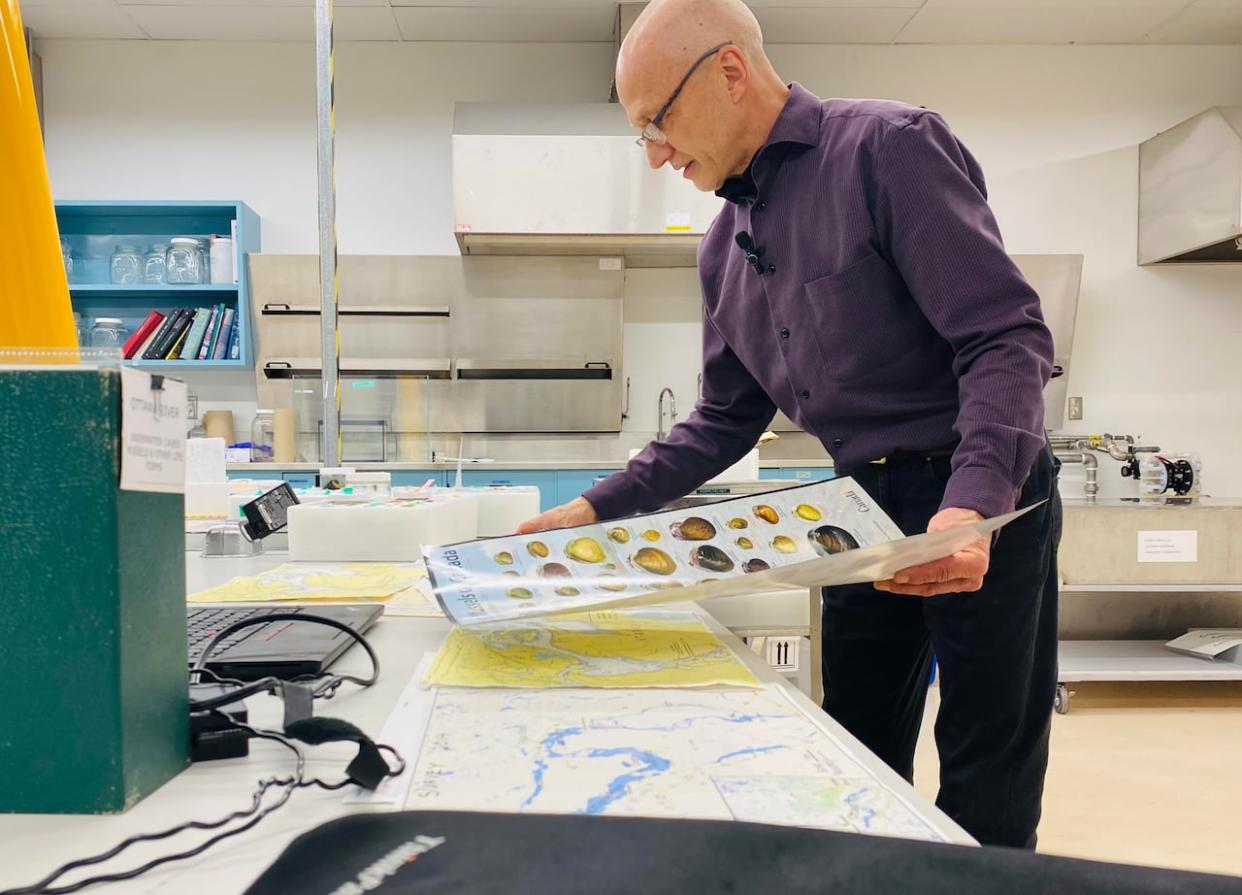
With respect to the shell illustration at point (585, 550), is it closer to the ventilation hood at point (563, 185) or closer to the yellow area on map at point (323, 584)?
the yellow area on map at point (323, 584)

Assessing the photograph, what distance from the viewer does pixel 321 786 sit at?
432 mm

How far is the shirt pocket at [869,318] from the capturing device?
108 centimetres

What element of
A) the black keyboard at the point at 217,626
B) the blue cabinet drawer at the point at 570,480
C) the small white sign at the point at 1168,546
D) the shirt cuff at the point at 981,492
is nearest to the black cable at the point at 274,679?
the black keyboard at the point at 217,626

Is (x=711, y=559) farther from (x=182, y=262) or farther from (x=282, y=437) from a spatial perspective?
(x=182, y=262)

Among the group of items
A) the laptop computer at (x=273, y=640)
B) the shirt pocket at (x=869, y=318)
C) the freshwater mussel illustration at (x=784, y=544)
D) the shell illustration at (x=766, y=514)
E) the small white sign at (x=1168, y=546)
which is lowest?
the small white sign at (x=1168, y=546)

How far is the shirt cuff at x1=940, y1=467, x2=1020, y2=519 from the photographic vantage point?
851 millimetres

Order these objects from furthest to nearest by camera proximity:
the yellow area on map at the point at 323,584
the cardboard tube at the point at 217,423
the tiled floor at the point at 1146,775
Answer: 1. the cardboard tube at the point at 217,423
2. the tiled floor at the point at 1146,775
3. the yellow area on map at the point at 323,584

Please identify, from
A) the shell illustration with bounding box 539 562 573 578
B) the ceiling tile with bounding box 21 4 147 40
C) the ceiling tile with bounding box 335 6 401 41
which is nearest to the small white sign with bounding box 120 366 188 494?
the shell illustration with bounding box 539 562 573 578

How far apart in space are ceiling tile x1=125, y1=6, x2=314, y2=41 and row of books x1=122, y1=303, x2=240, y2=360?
1439 millimetres

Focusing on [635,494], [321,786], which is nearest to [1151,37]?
[635,494]

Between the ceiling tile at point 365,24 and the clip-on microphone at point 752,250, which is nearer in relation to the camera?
the clip-on microphone at point 752,250

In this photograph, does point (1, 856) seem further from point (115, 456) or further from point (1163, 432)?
point (1163, 432)

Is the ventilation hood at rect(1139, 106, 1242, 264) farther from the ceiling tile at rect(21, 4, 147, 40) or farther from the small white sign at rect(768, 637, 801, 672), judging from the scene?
the ceiling tile at rect(21, 4, 147, 40)

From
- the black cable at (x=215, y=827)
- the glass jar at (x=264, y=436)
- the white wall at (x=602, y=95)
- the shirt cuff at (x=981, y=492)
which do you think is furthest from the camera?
the white wall at (x=602, y=95)
